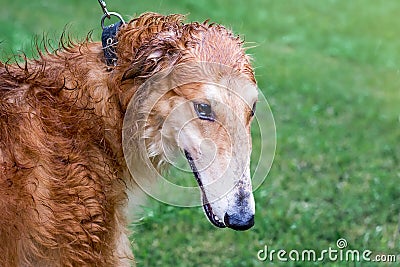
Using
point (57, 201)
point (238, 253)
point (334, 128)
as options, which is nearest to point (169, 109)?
point (57, 201)

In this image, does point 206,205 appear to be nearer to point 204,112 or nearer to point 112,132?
point 204,112

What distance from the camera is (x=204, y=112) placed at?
13.1ft

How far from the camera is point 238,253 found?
21.6 ft

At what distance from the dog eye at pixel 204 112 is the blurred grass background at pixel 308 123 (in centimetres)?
78

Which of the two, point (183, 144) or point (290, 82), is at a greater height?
point (183, 144)

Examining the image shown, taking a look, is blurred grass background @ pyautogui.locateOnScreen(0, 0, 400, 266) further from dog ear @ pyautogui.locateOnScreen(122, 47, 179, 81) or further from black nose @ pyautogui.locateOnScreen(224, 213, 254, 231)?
black nose @ pyautogui.locateOnScreen(224, 213, 254, 231)

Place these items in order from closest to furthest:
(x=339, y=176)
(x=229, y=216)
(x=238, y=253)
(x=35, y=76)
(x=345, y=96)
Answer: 1. (x=229, y=216)
2. (x=35, y=76)
3. (x=238, y=253)
4. (x=339, y=176)
5. (x=345, y=96)

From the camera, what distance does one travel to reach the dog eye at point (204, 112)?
3984 millimetres

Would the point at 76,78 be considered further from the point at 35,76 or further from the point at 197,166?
the point at 197,166

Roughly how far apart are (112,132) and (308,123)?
251 inches

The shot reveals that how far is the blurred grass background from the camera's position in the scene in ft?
22.1

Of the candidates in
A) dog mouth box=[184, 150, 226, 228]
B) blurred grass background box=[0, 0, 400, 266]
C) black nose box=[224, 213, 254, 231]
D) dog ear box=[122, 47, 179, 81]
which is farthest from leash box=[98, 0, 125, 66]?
black nose box=[224, 213, 254, 231]

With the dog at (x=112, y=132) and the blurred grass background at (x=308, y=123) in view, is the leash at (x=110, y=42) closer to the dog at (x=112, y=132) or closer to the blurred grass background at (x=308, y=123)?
the dog at (x=112, y=132)

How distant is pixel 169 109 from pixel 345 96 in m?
8.15
